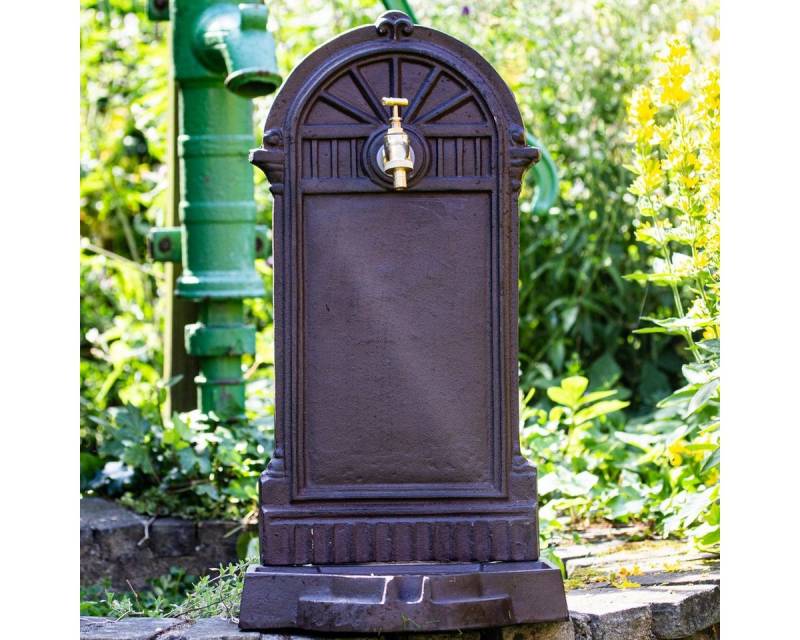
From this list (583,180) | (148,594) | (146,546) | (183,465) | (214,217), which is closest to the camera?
(148,594)

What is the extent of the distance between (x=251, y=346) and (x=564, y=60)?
202 centimetres

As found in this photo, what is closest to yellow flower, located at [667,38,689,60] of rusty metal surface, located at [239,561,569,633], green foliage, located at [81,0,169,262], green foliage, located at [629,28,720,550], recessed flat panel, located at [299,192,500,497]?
green foliage, located at [629,28,720,550]

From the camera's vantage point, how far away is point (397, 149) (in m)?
2.18

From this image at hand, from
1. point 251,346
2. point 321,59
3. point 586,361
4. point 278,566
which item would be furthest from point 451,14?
point 278,566

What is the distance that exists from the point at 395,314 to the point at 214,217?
4.64ft

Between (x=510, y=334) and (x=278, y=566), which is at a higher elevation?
(x=510, y=334)

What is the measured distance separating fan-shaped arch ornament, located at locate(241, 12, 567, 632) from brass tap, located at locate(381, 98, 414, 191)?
1.3 inches

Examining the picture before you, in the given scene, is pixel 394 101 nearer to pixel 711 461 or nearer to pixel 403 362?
pixel 403 362

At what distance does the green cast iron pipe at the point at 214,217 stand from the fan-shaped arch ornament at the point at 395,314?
4.19 feet

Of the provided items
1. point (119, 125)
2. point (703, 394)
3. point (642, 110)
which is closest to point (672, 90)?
point (642, 110)

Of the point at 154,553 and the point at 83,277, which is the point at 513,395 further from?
the point at 83,277

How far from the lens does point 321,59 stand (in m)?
2.25

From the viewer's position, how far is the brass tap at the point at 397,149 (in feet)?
7.15

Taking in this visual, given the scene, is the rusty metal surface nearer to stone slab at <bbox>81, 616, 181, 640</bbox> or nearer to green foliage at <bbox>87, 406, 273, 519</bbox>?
stone slab at <bbox>81, 616, 181, 640</bbox>
